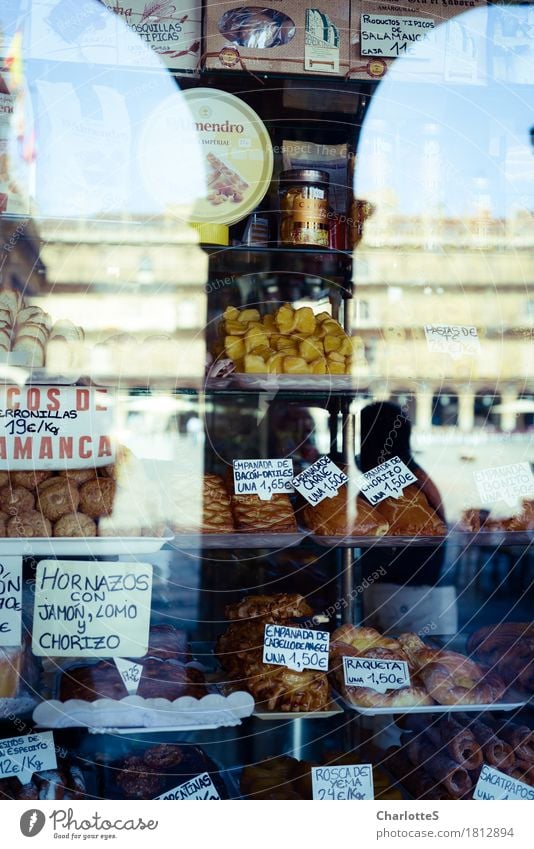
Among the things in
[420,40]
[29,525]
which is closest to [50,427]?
[29,525]

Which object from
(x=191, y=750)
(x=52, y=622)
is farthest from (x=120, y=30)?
(x=191, y=750)

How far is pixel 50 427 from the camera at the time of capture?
2.06 m

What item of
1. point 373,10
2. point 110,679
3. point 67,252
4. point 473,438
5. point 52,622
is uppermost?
point 373,10

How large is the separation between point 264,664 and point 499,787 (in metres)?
0.61

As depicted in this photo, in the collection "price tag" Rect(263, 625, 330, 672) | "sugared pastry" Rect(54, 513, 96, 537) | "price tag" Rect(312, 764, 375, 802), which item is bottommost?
"price tag" Rect(312, 764, 375, 802)

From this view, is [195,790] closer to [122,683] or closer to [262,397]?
[122,683]

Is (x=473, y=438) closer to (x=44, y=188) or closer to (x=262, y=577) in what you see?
(x=262, y=577)

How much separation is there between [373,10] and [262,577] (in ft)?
4.84

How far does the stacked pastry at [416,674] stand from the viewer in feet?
6.89

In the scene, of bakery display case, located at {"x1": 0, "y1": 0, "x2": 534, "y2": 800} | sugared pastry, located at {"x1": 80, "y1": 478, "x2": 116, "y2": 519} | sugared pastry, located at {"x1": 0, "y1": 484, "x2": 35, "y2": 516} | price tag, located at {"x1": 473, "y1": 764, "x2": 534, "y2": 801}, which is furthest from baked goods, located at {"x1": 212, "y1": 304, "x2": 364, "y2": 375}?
price tag, located at {"x1": 473, "y1": 764, "x2": 534, "y2": 801}

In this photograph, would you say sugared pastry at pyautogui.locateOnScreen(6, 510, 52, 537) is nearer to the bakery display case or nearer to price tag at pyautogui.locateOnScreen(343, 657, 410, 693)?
the bakery display case

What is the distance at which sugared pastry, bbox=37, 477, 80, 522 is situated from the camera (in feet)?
6.64

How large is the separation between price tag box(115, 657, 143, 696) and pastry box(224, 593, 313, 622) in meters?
0.32

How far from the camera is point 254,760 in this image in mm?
2203
